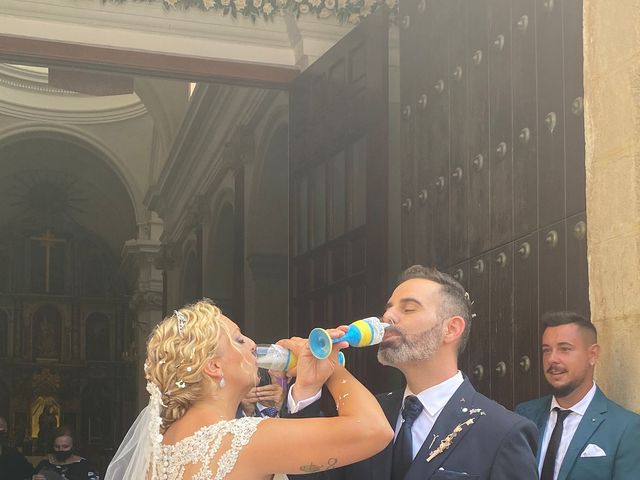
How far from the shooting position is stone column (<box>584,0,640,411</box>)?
4.62 meters

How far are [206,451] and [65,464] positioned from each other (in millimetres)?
7643

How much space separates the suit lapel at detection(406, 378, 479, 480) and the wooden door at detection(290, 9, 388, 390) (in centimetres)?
365

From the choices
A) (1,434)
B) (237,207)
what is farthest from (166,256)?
(1,434)

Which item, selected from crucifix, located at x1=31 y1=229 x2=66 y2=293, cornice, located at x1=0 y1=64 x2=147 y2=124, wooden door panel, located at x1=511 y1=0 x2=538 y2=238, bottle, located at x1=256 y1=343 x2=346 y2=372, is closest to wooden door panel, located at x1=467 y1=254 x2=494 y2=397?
wooden door panel, located at x1=511 y1=0 x2=538 y2=238

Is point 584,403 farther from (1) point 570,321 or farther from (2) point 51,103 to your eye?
(2) point 51,103

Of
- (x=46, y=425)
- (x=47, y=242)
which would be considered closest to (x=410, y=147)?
(x=46, y=425)

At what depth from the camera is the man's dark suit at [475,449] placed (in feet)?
10.6

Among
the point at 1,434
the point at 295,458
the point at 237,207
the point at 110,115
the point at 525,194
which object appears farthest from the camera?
the point at 110,115

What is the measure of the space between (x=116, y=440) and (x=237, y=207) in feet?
56.2

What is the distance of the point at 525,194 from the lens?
5598mm

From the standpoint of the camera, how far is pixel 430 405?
3555mm

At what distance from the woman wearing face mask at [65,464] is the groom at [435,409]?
6.95 m

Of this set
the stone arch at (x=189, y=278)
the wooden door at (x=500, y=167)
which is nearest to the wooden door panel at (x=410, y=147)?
the wooden door at (x=500, y=167)

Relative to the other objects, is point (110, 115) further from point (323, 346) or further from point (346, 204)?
point (323, 346)
